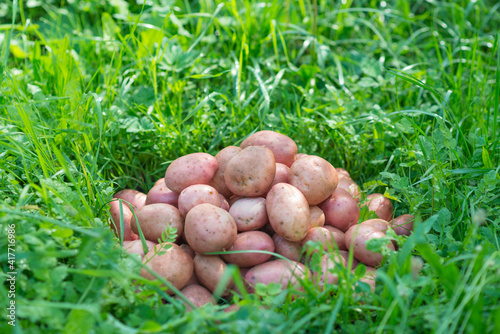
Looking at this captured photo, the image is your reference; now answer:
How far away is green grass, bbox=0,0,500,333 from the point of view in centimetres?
151

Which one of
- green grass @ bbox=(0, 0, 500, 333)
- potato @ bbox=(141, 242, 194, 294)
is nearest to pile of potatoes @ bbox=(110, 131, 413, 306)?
potato @ bbox=(141, 242, 194, 294)

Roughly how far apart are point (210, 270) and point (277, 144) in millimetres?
761

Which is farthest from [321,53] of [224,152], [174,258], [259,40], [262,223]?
[174,258]

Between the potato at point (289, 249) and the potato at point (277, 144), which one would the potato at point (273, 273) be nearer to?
the potato at point (289, 249)

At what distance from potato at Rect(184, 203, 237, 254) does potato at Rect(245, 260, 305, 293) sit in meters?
0.16

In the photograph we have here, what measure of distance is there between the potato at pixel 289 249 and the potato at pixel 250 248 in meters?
0.07

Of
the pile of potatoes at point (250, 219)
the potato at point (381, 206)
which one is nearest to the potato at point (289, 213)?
the pile of potatoes at point (250, 219)

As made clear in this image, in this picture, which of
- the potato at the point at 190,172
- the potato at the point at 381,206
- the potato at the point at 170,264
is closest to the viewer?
the potato at the point at 170,264

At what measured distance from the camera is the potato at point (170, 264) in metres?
1.78

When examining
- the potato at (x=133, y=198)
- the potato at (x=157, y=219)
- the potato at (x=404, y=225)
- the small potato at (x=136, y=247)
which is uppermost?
the potato at (x=157, y=219)

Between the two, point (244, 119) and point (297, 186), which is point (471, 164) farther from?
point (244, 119)

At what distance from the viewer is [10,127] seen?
2256 millimetres

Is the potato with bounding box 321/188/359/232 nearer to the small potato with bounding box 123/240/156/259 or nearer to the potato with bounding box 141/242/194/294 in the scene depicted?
the potato with bounding box 141/242/194/294

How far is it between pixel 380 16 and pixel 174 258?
2964 mm
